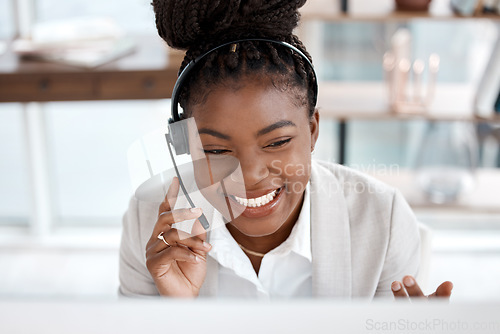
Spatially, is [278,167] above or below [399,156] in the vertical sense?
above

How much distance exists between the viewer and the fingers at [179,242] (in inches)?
28.8

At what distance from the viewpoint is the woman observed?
0.65m

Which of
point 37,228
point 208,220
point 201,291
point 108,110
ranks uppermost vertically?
point 108,110

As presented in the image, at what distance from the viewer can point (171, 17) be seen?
0.66 m

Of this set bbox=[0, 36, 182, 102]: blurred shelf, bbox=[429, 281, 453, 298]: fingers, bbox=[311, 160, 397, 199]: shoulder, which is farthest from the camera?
bbox=[0, 36, 182, 102]: blurred shelf

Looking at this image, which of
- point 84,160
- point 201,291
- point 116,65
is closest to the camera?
point 201,291

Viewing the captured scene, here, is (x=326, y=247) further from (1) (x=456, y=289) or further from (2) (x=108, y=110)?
(2) (x=108, y=110)

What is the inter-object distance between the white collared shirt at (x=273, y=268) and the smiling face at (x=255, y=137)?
0.33ft

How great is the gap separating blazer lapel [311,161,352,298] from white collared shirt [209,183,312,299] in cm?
2

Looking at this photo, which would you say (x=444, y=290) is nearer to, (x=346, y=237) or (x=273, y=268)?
(x=346, y=237)

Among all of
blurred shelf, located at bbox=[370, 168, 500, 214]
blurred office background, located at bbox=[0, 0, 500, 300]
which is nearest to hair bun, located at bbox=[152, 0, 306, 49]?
blurred shelf, located at bbox=[370, 168, 500, 214]

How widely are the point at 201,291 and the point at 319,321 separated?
0.53 m

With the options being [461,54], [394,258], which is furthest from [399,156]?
[394,258]

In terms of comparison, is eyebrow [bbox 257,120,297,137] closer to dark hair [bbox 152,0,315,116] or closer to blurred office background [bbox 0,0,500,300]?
dark hair [bbox 152,0,315,116]
